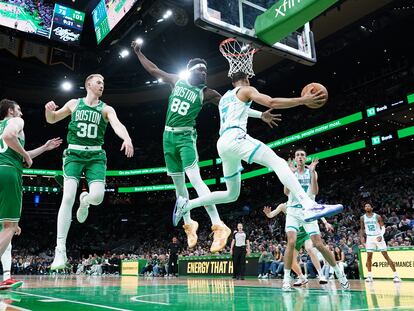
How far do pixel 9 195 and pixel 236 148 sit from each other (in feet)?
9.53

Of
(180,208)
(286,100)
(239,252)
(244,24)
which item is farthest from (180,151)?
(239,252)

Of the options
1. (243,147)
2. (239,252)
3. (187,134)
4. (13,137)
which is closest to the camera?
(13,137)

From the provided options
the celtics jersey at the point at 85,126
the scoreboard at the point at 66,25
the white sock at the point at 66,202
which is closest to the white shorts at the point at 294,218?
the celtics jersey at the point at 85,126

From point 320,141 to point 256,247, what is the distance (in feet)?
38.0

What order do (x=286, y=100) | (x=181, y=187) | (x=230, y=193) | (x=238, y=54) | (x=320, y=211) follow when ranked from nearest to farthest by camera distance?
1. (x=320, y=211)
2. (x=286, y=100)
3. (x=230, y=193)
4. (x=181, y=187)
5. (x=238, y=54)

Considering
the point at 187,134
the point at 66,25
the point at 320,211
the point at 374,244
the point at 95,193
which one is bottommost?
the point at 374,244

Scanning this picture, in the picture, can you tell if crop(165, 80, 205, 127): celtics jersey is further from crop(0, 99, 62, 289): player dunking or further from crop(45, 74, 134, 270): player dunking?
crop(0, 99, 62, 289): player dunking

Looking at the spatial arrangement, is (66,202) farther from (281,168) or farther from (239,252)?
(239,252)

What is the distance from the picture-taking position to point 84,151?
590cm

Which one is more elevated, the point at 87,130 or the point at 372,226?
the point at 87,130

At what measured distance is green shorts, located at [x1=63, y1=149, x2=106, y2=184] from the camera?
582cm

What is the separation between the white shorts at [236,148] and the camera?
517 centimetres

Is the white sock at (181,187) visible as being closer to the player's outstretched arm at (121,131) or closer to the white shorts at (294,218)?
the player's outstretched arm at (121,131)

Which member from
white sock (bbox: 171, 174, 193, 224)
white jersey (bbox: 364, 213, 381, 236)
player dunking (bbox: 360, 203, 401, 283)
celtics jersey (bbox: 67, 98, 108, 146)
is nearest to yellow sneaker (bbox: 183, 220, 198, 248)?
white sock (bbox: 171, 174, 193, 224)
